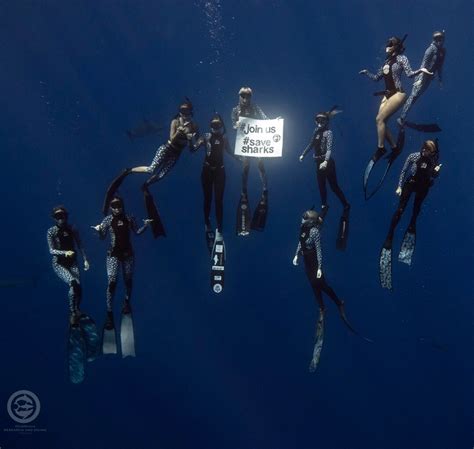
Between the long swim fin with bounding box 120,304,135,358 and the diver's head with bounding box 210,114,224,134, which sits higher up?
the diver's head with bounding box 210,114,224,134

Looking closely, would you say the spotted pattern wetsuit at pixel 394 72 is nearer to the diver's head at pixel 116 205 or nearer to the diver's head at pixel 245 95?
the diver's head at pixel 245 95

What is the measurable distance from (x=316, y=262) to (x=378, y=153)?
796 millimetres

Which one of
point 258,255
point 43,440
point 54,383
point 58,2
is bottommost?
point 43,440

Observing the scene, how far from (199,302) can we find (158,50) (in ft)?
5.38

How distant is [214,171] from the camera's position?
334 centimetres

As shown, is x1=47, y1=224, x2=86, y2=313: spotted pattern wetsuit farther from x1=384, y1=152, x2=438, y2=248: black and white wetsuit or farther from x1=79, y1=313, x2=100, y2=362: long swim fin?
x1=384, y1=152, x2=438, y2=248: black and white wetsuit

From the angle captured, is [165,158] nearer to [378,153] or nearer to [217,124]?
[217,124]

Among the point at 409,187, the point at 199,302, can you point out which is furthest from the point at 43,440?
the point at 409,187

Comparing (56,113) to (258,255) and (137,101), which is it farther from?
(258,255)

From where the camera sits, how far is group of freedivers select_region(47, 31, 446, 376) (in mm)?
3195

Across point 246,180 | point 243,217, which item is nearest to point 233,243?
point 243,217

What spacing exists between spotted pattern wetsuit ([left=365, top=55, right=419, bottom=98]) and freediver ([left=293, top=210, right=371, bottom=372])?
90 cm

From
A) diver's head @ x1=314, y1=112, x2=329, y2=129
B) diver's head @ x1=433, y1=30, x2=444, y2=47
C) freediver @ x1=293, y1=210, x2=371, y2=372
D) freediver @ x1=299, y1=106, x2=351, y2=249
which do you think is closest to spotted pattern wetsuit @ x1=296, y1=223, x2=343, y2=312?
freediver @ x1=293, y1=210, x2=371, y2=372

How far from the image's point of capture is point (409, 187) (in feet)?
10.8
